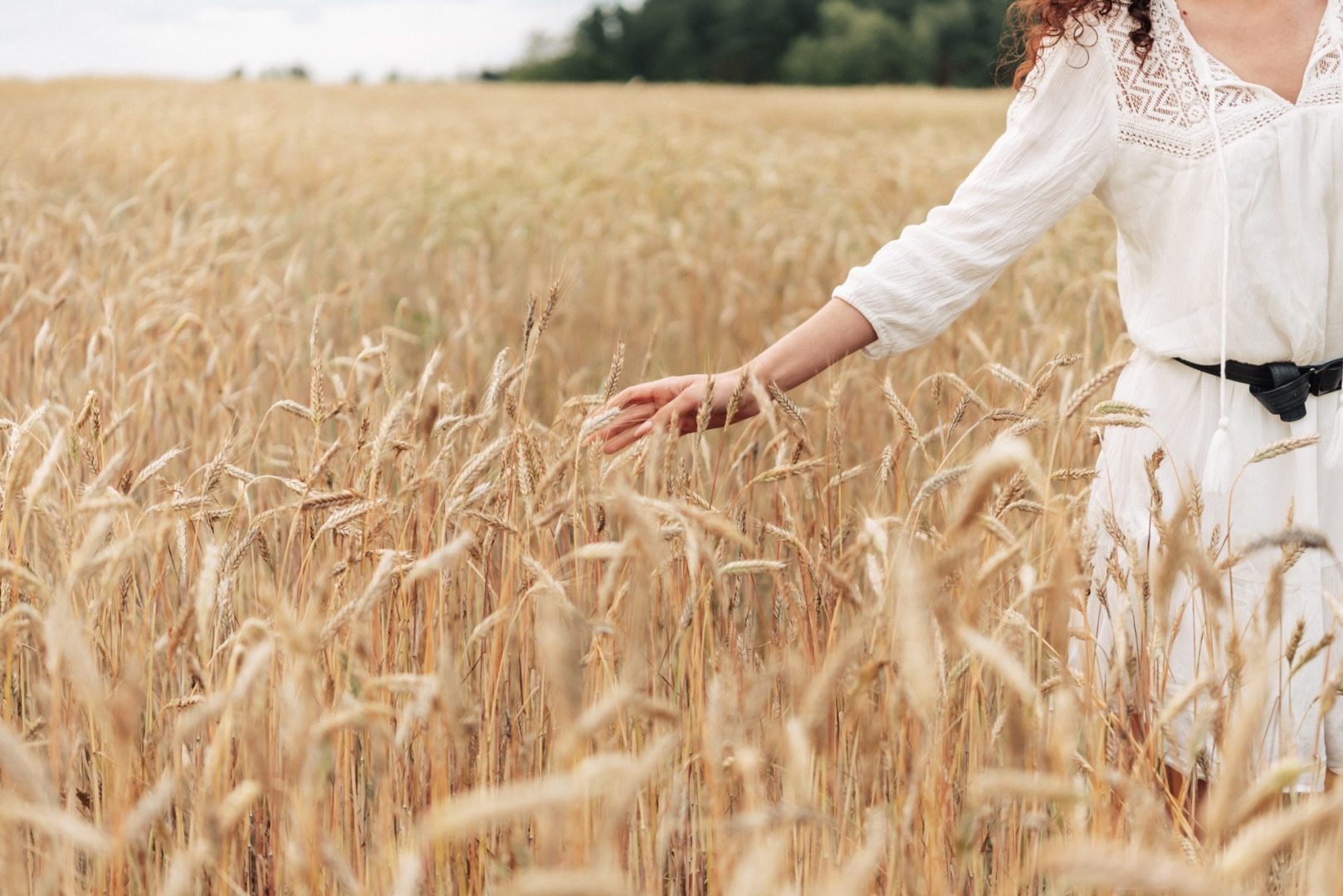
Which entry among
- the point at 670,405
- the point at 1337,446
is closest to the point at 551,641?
the point at 670,405

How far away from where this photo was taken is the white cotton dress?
4.66 feet

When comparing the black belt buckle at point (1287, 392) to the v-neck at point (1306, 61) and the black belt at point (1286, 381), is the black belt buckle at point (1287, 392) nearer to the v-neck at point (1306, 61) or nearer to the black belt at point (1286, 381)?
the black belt at point (1286, 381)

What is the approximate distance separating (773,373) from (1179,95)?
66 centimetres

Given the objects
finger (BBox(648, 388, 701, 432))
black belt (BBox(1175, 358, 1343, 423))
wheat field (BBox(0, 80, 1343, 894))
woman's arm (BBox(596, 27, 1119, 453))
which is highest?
woman's arm (BBox(596, 27, 1119, 453))

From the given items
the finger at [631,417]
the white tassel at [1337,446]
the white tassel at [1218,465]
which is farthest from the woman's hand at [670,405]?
the white tassel at [1337,446]

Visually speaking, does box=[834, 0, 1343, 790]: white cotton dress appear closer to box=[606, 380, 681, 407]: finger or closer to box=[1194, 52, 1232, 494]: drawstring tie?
box=[1194, 52, 1232, 494]: drawstring tie

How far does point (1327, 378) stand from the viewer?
1.48 metres

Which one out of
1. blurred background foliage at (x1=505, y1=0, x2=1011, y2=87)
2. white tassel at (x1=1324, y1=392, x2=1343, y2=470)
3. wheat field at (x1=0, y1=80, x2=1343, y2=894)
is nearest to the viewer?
wheat field at (x1=0, y1=80, x2=1343, y2=894)

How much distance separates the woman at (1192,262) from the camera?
142cm

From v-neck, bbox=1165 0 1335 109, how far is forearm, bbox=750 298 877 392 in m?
0.58

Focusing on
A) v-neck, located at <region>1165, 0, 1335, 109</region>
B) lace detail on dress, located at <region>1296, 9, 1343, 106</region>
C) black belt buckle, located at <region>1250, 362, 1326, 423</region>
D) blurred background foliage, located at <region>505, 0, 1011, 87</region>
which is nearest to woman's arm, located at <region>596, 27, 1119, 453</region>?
v-neck, located at <region>1165, 0, 1335, 109</region>

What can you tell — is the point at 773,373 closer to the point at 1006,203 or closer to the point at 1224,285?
the point at 1006,203

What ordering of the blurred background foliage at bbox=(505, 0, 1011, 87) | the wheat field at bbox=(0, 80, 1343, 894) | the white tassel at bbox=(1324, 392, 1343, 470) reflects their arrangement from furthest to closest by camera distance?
the blurred background foliage at bbox=(505, 0, 1011, 87), the white tassel at bbox=(1324, 392, 1343, 470), the wheat field at bbox=(0, 80, 1343, 894)

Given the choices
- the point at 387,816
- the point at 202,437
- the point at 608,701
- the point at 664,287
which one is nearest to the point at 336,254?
the point at 664,287
